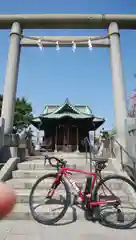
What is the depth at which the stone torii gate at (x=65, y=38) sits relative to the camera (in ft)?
23.1

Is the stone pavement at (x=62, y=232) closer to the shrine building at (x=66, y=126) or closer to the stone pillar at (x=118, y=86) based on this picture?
the stone pillar at (x=118, y=86)

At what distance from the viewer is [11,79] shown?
7281mm

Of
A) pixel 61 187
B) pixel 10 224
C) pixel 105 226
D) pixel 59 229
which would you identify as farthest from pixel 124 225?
pixel 10 224

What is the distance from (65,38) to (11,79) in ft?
10.4

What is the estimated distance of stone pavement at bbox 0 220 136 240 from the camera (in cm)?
291

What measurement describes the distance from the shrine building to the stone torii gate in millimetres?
8293

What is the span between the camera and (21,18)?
7980 mm

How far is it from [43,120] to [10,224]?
1318cm

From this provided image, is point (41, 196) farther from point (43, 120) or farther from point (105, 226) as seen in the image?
point (43, 120)

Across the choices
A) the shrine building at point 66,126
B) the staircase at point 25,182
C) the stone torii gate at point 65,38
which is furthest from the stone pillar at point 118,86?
the shrine building at point 66,126

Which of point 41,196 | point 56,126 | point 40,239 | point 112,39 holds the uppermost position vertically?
point 112,39

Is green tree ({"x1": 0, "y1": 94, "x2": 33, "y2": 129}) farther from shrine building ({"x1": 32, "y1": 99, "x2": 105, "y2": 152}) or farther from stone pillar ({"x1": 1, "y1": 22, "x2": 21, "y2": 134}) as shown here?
stone pillar ({"x1": 1, "y1": 22, "x2": 21, "y2": 134})

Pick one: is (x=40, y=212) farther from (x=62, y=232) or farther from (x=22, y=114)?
(x=22, y=114)

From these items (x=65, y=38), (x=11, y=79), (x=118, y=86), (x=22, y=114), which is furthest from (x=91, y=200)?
(x=22, y=114)
